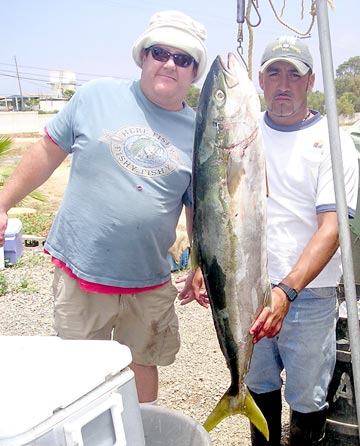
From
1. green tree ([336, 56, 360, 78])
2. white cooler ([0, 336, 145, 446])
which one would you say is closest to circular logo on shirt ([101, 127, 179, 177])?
white cooler ([0, 336, 145, 446])

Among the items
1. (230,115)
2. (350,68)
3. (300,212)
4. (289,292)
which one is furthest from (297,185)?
(350,68)

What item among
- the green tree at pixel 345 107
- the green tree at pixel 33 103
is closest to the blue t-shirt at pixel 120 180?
the green tree at pixel 345 107

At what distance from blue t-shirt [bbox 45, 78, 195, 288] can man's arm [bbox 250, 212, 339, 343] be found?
0.73 metres

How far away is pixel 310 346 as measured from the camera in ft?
8.95

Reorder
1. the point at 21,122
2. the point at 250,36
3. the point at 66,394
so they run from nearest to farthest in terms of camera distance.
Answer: the point at 66,394 → the point at 250,36 → the point at 21,122

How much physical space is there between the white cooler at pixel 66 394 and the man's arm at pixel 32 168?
3.81ft

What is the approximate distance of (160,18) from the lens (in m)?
2.87

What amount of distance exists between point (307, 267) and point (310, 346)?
0.46m

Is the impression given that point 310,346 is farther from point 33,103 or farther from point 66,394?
point 33,103

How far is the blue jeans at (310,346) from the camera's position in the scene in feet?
8.95

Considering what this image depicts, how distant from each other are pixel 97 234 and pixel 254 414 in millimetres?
1139

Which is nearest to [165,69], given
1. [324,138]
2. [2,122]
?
[324,138]

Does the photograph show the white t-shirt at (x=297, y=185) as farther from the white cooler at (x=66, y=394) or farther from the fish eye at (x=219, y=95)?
the white cooler at (x=66, y=394)

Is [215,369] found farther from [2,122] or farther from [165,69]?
[2,122]
